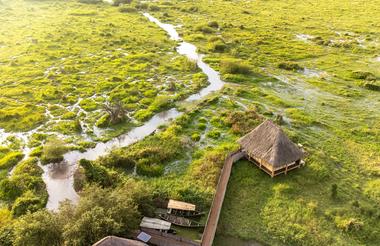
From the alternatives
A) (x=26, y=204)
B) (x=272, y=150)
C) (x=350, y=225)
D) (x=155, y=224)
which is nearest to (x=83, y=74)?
(x=26, y=204)

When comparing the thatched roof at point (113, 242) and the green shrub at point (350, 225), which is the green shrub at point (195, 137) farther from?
the thatched roof at point (113, 242)

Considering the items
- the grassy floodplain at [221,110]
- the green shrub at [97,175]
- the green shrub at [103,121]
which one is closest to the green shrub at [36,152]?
the grassy floodplain at [221,110]

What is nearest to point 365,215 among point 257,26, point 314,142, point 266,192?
point 266,192

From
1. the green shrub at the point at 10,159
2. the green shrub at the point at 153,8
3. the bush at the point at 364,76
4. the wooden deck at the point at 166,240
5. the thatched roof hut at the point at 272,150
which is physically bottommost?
the green shrub at the point at 10,159

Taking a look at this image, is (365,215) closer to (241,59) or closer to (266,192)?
(266,192)

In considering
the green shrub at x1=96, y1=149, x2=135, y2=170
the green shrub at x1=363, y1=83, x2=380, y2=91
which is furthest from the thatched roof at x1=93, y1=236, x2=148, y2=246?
the green shrub at x1=363, y1=83, x2=380, y2=91

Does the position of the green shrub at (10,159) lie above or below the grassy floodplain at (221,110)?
below

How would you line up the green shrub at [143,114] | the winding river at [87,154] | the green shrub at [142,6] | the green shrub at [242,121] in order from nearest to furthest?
the winding river at [87,154] < the green shrub at [242,121] < the green shrub at [143,114] < the green shrub at [142,6]
